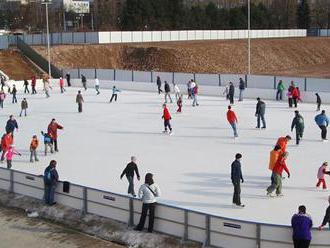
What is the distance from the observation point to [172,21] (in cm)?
9575

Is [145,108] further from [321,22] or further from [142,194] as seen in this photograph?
[321,22]

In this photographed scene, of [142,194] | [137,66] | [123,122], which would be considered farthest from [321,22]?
[142,194]

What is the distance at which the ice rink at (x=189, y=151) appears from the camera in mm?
13945

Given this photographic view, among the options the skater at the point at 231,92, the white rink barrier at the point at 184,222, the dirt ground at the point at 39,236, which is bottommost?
the dirt ground at the point at 39,236

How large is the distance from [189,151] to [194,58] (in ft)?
157

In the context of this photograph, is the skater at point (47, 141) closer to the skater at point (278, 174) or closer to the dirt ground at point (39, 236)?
the dirt ground at point (39, 236)

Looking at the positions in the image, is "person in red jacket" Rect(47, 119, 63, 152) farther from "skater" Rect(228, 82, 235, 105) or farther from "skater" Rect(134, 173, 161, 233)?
"skater" Rect(228, 82, 235, 105)

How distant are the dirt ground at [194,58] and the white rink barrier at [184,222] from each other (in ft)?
153

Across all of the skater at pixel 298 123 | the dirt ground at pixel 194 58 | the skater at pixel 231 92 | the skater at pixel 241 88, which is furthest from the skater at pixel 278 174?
the dirt ground at pixel 194 58

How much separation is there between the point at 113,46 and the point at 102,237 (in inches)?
2168

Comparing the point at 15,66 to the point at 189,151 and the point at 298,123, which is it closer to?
the point at 189,151

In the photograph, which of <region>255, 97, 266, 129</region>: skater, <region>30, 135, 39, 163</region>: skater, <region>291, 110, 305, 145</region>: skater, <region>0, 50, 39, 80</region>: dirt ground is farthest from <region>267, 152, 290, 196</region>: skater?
<region>0, 50, 39, 80</region>: dirt ground

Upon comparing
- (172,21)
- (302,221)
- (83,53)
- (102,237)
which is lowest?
(102,237)

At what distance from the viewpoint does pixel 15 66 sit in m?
53.8
